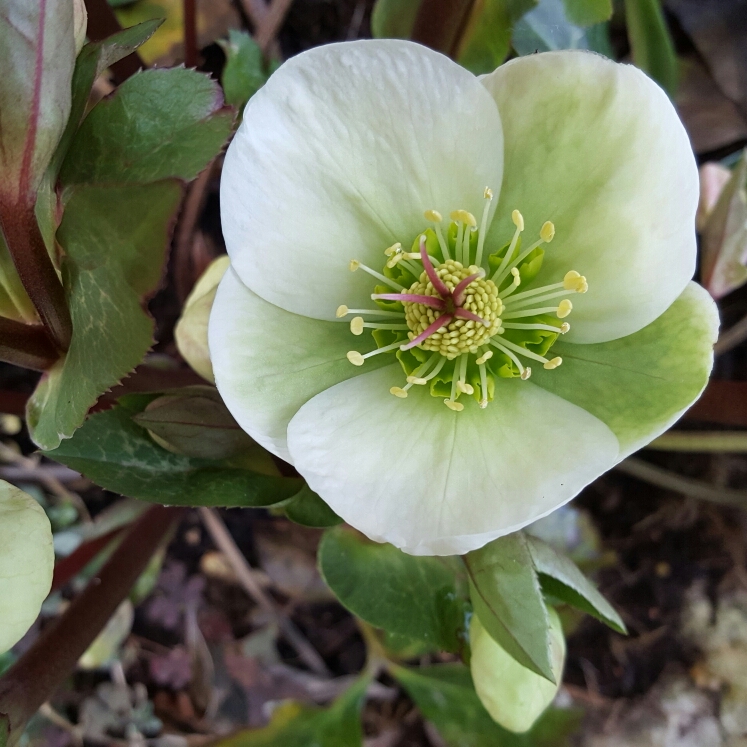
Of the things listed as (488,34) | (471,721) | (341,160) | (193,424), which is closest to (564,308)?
(341,160)

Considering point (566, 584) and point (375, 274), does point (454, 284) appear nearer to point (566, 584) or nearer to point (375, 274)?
point (375, 274)

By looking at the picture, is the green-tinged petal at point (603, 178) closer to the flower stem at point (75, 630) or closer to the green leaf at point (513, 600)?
the green leaf at point (513, 600)

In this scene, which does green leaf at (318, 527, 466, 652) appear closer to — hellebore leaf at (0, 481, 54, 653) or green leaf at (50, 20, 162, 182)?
hellebore leaf at (0, 481, 54, 653)

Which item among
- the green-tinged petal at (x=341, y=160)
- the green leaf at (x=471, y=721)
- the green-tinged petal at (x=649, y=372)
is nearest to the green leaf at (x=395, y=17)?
the green-tinged petal at (x=341, y=160)

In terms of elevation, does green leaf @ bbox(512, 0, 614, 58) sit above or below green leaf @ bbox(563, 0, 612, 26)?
below

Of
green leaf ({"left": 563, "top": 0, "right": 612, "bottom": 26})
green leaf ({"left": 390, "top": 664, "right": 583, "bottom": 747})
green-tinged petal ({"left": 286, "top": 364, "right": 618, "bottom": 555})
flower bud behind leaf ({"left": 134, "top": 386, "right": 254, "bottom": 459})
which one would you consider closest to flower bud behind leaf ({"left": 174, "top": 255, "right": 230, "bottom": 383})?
flower bud behind leaf ({"left": 134, "top": 386, "right": 254, "bottom": 459})
